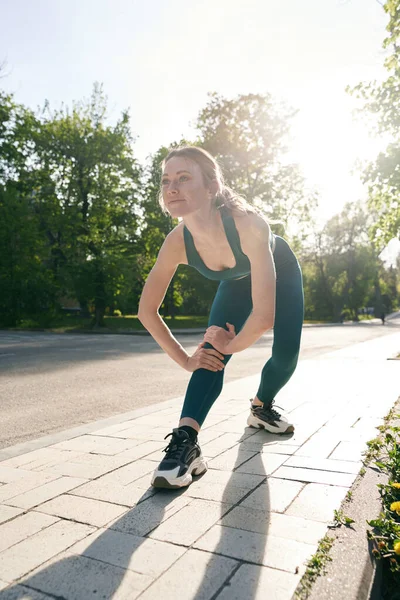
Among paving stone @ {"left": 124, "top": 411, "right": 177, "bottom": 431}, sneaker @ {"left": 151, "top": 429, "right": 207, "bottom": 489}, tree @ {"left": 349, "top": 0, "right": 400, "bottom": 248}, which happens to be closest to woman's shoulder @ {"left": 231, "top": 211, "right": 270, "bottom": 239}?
sneaker @ {"left": 151, "top": 429, "right": 207, "bottom": 489}

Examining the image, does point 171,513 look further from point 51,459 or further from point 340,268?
point 340,268

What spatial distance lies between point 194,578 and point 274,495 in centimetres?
81

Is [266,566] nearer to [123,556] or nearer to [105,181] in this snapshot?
[123,556]

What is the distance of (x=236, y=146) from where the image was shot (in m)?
30.4

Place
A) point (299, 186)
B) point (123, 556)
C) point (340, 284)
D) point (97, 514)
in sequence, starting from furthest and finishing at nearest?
1. point (340, 284)
2. point (299, 186)
3. point (97, 514)
4. point (123, 556)

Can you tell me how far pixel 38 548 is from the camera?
1823 mm

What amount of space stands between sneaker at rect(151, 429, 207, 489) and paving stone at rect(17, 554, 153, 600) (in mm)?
709

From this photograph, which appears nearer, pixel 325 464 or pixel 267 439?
pixel 325 464

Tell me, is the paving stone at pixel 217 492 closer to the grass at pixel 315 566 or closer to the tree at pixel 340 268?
the grass at pixel 315 566

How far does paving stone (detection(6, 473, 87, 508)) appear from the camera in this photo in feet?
7.53

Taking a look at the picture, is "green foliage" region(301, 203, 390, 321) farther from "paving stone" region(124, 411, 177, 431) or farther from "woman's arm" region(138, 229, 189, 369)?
"woman's arm" region(138, 229, 189, 369)

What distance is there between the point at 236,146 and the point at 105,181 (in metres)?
8.24

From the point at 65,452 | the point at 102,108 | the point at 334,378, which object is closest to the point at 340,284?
the point at 102,108

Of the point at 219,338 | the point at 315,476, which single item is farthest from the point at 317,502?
the point at 219,338
